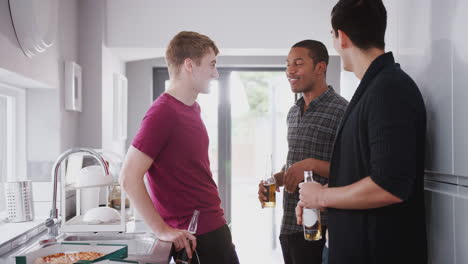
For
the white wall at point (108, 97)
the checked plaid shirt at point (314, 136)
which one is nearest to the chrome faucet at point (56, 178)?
the checked plaid shirt at point (314, 136)

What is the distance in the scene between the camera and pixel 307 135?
6.43ft

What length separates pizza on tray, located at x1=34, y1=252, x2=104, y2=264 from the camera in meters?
1.33

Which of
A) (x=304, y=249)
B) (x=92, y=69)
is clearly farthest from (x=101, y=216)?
(x=92, y=69)

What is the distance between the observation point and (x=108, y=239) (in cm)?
179

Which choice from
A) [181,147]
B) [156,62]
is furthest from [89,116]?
[181,147]

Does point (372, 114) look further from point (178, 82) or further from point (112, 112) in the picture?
point (112, 112)

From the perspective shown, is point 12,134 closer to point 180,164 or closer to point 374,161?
point 180,164

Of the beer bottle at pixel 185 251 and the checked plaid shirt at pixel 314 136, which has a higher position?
the checked plaid shirt at pixel 314 136

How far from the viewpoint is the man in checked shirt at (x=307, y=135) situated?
1.88m

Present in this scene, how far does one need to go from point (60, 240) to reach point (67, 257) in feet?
1.70

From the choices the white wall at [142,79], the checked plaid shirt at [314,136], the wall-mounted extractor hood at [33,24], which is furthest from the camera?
the white wall at [142,79]

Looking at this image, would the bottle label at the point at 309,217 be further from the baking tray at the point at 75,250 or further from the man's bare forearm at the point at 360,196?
the baking tray at the point at 75,250

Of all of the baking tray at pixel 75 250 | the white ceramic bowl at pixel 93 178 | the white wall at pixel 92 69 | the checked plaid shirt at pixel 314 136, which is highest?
the white wall at pixel 92 69

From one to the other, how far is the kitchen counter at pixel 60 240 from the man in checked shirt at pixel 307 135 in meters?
0.59
